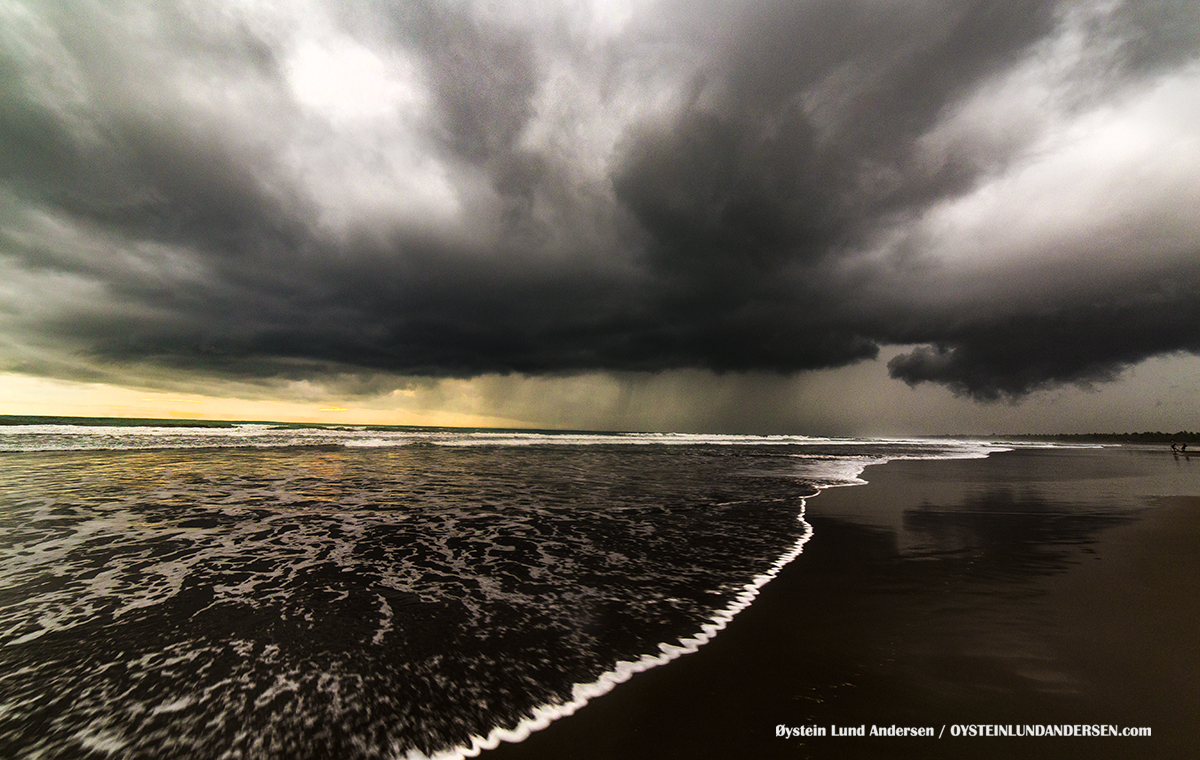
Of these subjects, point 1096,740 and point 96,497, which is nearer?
point 1096,740

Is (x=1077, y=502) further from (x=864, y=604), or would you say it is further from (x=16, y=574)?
(x=16, y=574)

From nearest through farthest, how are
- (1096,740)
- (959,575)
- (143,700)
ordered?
(1096,740), (143,700), (959,575)

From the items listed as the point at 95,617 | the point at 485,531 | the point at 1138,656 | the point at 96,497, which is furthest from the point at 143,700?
the point at 96,497

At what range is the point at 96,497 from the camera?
13.4 meters

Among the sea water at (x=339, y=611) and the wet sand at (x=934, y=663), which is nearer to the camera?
the wet sand at (x=934, y=663)

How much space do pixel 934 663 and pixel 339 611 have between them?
6.87m

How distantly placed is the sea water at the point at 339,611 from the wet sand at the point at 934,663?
58 cm

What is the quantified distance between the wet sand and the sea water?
584 millimetres

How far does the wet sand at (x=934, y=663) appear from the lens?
3576 millimetres

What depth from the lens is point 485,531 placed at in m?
10.6

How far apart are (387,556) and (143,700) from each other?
14.7ft

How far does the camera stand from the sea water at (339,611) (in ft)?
12.5

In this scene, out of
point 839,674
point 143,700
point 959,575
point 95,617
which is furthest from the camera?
point 959,575

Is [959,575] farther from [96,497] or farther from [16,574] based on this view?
[96,497]
